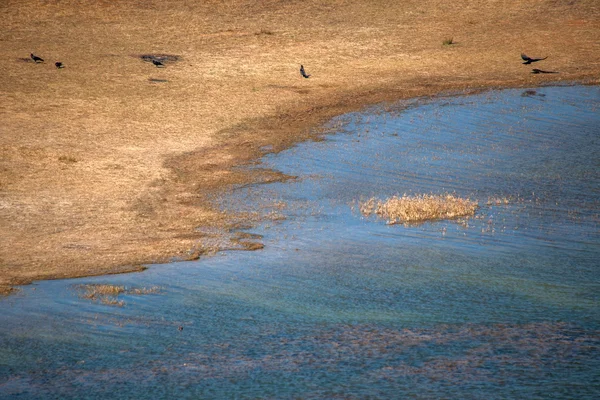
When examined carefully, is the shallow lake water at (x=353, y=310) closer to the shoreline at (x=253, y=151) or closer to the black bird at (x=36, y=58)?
the shoreline at (x=253, y=151)

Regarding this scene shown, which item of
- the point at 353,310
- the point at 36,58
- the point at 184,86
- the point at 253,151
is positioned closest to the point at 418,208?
the point at 353,310

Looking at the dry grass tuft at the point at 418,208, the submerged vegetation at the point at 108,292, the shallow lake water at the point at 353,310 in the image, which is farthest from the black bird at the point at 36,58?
the submerged vegetation at the point at 108,292

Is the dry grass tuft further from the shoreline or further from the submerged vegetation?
the submerged vegetation

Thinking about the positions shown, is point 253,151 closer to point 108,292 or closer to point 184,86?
point 184,86

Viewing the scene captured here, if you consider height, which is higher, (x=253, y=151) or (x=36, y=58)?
(x=36, y=58)

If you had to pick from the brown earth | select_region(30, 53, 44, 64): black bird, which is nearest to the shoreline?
the brown earth
